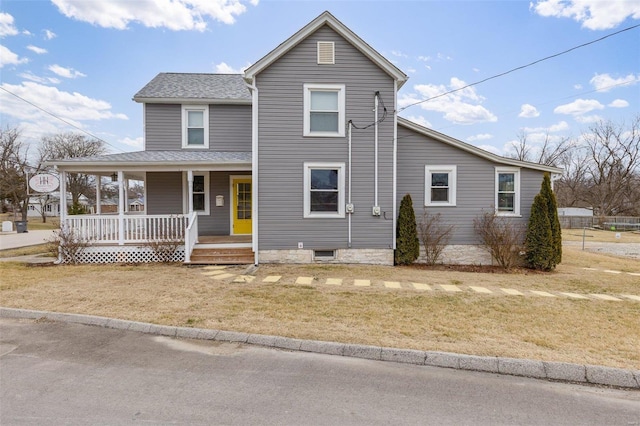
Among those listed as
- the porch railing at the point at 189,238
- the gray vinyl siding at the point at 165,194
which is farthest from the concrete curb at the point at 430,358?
the gray vinyl siding at the point at 165,194

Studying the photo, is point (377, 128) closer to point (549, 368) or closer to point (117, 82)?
point (549, 368)

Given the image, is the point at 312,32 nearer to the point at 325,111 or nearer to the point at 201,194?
the point at 325,111

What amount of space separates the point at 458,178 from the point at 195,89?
10410 millimetres

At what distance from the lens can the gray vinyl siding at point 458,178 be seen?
11.5 meters

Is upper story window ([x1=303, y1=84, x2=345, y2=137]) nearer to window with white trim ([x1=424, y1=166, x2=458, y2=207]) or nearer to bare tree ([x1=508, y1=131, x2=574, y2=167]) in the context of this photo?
window with white trim ([x1=424, y1=166, x2=458, y2=207])

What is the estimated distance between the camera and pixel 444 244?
37.4 feet

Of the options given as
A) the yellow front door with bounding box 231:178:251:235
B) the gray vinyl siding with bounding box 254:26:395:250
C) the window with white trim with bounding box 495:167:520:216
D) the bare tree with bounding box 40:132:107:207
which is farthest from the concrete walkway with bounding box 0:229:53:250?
the bare tree with bounding box 40:132:107:207

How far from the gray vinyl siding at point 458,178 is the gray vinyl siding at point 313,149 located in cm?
91

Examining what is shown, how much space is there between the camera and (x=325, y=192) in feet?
35.5

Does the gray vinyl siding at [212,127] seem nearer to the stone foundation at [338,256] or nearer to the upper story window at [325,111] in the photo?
the upper story window at [325,111]

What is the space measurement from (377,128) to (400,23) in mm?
4601

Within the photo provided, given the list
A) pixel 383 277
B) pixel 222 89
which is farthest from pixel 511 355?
pixel 222 89

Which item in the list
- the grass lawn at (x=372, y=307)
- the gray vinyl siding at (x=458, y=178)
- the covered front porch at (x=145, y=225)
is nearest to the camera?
the grass lawn at (x=372, y=307)

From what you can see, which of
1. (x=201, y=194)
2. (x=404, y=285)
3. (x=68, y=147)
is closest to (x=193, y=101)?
(x=201, y=194)
